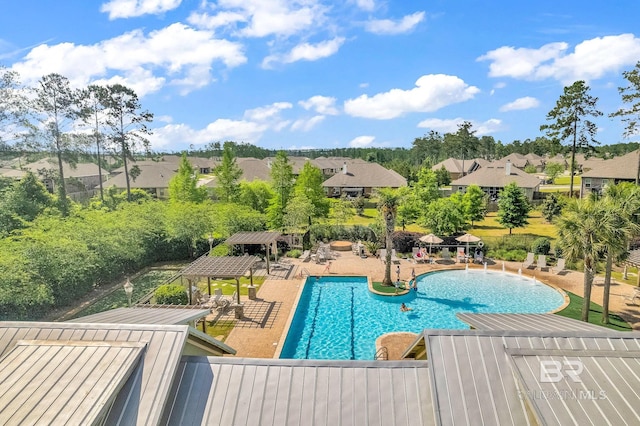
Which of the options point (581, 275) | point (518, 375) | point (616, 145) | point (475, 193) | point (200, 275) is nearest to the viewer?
point (518, 375)

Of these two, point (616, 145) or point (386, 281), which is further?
point (616, 145)

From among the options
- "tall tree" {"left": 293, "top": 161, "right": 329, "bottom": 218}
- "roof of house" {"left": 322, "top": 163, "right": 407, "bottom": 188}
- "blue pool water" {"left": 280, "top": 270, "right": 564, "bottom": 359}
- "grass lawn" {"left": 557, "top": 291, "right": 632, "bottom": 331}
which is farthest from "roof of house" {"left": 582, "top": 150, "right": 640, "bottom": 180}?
"tall tree" {"left": 293, "top": 161, "right": 329, "bottom": 218}

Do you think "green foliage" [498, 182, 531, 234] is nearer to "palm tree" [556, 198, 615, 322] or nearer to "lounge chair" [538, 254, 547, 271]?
"lounge chair" [538, 254, 547, 271]

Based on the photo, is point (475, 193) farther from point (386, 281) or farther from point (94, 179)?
point (94, 179)

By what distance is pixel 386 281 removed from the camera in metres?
21.5

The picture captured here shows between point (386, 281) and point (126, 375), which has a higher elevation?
point (126, 375)

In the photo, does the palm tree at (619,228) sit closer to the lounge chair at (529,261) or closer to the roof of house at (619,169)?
the lounge chair at (529,261)

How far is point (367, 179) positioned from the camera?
56938 millimetres

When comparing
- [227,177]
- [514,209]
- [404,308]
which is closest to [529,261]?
[514,209]

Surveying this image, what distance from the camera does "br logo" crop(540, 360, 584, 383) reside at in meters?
A: 5.26

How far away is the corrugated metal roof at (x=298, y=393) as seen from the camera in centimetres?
532

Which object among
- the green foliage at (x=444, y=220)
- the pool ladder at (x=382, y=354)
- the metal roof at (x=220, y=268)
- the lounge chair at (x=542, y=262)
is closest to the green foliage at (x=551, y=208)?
the green foliage at (x=444, y=220)

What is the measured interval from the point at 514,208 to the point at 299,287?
22.4 meters

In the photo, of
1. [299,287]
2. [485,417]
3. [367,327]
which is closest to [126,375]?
[485,417]
